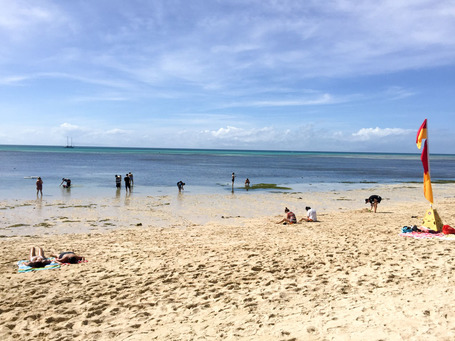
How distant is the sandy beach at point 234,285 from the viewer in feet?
19.3

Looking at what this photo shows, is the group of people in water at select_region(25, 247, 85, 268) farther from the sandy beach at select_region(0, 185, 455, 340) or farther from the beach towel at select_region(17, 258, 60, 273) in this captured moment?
the sandy beach at select_region(0, 185, 455, 340)

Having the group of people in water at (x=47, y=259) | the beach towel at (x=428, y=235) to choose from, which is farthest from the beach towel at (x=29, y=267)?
the beach towel at (x=428, y=235)

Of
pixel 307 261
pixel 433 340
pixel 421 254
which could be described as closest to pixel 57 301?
pixel 307 261

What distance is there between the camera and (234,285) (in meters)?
7.86

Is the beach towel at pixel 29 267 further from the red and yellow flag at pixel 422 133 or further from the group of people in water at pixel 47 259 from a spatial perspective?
the red and yellow flag at pixel 422 133

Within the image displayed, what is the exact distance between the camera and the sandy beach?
5.88m

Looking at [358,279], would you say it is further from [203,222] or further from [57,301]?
[203,222]

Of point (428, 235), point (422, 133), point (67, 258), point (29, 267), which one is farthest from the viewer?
point (422, 133)

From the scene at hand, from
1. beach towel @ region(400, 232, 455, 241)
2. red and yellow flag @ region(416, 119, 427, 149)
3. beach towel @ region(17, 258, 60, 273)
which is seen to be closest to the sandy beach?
beach towel @ region(17, 258, 60, 273)

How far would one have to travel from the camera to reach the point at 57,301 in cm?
736

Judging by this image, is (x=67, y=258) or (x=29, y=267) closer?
(x=29, y=267)

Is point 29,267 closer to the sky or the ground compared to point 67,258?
closer to the ground

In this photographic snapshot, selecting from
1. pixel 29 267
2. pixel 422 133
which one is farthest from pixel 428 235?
pixel 29 267

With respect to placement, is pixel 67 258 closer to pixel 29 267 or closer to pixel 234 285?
pixel 29 267
